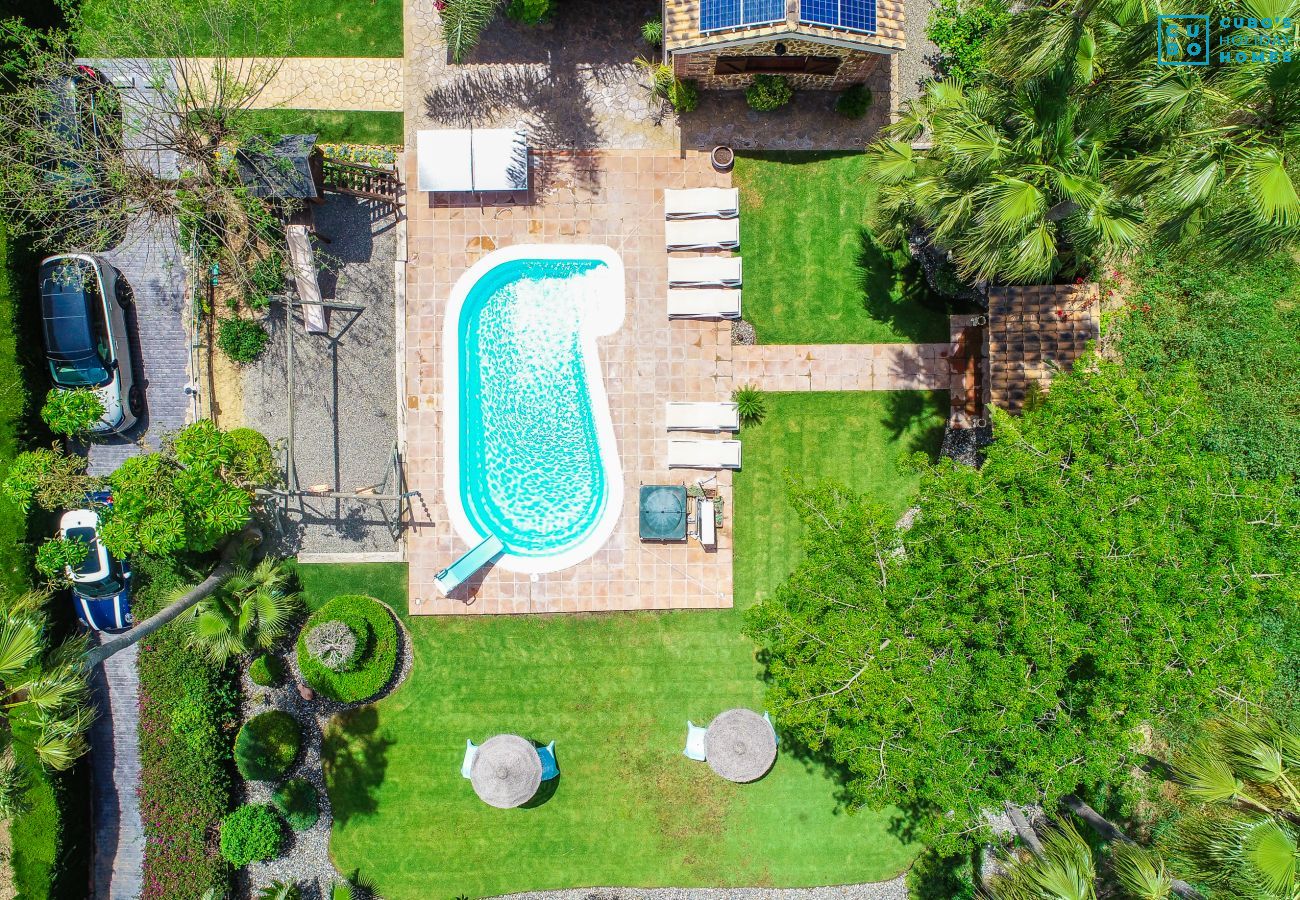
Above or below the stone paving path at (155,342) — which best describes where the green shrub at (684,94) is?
above

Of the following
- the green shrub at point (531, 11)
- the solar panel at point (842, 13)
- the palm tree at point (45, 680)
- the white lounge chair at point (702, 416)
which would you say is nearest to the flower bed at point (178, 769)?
the palm tree at point (45, 680)

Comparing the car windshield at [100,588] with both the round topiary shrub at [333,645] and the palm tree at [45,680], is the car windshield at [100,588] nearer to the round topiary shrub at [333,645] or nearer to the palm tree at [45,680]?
the palm tree at [45,680]

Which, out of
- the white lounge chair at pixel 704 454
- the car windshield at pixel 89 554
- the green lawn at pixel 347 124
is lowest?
the car windshield at pixel 89 554

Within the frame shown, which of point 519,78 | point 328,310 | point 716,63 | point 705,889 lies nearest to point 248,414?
point 328,310

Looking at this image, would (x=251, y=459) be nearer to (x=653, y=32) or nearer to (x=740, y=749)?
(x=740, y=749)

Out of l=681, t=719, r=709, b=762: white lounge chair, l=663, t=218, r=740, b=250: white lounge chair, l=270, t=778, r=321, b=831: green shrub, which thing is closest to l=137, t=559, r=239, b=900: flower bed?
l=270, t=778, r=321, b=831: green shrub

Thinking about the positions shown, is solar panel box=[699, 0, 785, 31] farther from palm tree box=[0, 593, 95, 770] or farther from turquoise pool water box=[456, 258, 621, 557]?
palm tree box=[0, 593, 95, 770]

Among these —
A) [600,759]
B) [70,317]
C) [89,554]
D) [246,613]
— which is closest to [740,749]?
[600,759]

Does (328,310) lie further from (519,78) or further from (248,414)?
(519,78)
